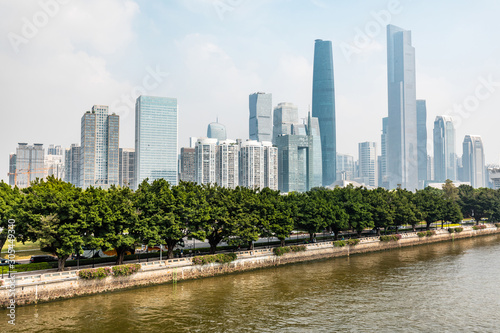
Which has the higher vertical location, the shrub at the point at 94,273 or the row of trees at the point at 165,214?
the row of trees at the point at 165,214

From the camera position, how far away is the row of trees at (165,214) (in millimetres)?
49938

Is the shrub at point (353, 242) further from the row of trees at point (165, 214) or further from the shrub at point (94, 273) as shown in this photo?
the shrub at point (94, 273)

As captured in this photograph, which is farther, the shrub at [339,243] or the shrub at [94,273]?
the shrub at [339,243]

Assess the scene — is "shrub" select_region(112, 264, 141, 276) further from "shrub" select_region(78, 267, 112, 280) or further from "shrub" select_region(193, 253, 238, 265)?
"shrub" select_region(193, 253, 238, 265)

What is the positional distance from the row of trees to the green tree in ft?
0.32

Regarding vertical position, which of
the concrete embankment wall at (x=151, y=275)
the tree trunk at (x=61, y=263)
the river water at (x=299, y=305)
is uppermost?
the tree trunk at (x=61, y=263)

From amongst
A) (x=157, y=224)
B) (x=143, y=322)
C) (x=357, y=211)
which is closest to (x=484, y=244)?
(x=357, y=211)

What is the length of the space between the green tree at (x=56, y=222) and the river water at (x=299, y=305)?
695cm

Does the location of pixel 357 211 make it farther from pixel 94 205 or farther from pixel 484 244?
pixel 94 205

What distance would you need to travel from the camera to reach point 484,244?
93.9 m

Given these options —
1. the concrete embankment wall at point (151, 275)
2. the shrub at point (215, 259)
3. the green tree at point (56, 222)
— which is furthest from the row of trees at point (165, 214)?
the concrete embankment wall at point (151, 275)

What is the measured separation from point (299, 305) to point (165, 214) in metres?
24.1

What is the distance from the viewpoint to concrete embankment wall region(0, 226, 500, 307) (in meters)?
44.3

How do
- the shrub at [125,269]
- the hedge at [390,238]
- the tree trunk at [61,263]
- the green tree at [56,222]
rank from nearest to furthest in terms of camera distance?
the green tree at [56,222], the tree trunk at [61,263], the shrub at [125,269], the hedge at [390,238]
